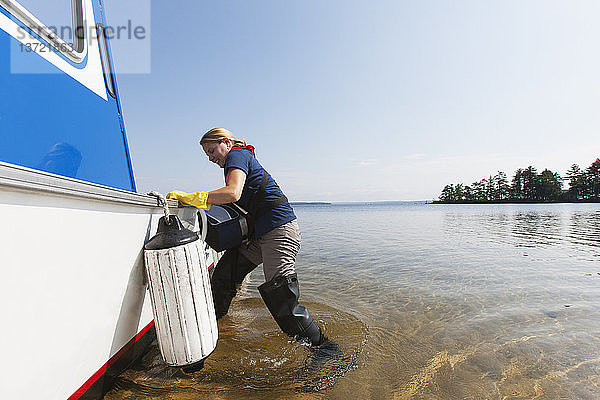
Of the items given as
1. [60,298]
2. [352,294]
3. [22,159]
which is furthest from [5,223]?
[352,294]

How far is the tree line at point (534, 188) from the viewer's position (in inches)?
2982

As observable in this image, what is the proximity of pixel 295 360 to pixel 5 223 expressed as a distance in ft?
8.01

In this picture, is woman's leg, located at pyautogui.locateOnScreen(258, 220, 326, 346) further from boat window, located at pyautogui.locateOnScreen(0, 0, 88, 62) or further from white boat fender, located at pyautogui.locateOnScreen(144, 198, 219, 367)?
boat window, located at pyautogui.locateOnScreen(0, 0, 88, 62)

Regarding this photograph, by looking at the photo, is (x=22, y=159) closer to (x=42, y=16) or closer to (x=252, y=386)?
(x=42, y=16)

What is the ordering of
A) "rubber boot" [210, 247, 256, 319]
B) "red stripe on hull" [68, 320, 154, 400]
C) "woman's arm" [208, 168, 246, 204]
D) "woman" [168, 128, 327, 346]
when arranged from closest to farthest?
"red stripe on hull" [68, 320, 154, 400] → "woman's arm" [208, 168, 246, 204] → "woman" [168, 128, 327, 346] → "rubber boot" [210, 247, 256, 319]

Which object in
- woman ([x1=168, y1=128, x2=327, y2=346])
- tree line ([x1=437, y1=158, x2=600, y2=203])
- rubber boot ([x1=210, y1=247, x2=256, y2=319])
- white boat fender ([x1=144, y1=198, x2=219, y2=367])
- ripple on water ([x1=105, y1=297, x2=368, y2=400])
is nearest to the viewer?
white boat fender ([x1=144, y1=198, x2=219, y2=367])

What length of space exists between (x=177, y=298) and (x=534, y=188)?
102 metres

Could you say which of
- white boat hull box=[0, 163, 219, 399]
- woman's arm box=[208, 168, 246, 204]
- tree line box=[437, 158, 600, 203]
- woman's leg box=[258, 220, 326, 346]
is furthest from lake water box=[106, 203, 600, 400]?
tree line box=[437, 158, 600, 203]

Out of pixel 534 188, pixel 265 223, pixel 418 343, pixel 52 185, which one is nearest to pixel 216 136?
pixel 265 223

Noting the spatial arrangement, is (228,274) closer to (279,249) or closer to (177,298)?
(279,249)

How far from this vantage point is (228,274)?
354cm

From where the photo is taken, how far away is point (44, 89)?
2115 mm

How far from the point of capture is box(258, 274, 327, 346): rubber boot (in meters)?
2.92

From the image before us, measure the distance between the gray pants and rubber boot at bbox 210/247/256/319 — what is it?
39cm
